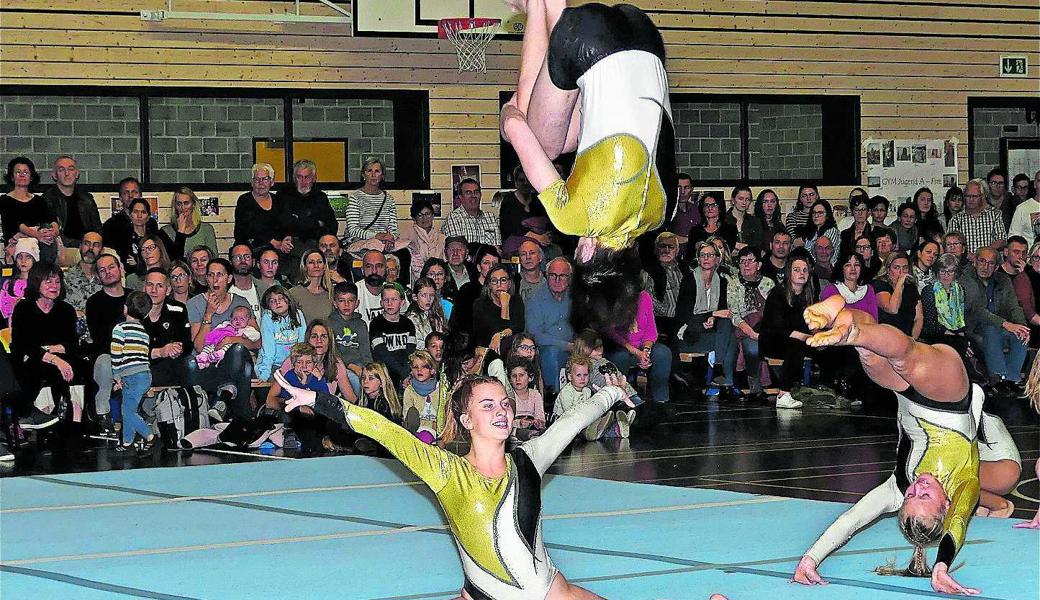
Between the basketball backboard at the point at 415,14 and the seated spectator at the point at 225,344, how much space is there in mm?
4655

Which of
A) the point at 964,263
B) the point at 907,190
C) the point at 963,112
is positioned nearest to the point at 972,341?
the point at 964,263

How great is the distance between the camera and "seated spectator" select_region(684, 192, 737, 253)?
44.8ft

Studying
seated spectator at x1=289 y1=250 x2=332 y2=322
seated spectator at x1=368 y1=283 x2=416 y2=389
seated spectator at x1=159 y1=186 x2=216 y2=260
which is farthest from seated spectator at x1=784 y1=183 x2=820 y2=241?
seated spectator at x1=159 y1=186 x2=216 y2=260

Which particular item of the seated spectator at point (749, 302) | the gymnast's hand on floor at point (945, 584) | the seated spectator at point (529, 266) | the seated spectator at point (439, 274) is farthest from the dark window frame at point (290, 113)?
the gymnast's hand on floor at point (945, 584)

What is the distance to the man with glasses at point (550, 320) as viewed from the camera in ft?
36.6

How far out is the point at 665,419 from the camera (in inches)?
452

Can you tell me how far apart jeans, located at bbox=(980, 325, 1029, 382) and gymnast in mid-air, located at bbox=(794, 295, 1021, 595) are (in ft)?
22.9

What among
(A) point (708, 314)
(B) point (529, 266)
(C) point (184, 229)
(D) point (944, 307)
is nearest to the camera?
(B) point (529, 266)

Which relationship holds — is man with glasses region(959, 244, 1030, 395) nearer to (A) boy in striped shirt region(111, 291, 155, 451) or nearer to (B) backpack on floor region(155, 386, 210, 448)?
(B) backpack on floor region(155, 386, 210, 448)

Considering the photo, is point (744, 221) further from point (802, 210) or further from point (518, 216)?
point (518, 216)

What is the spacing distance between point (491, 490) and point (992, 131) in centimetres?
1421

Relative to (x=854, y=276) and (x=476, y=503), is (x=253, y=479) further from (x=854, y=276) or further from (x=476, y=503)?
(x=854, y=276)

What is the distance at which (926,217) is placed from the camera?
15.0m

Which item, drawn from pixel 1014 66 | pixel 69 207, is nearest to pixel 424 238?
pixel 69 207
